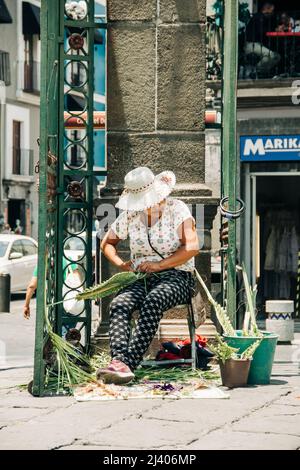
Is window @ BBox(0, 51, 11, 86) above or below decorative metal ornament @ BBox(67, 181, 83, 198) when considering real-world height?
above

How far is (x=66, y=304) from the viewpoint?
917 centimetres

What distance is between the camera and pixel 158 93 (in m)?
9.30

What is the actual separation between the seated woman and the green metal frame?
0.48 metres

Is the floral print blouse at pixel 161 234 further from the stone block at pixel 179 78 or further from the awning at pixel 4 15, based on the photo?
the awning at pixel 4 15

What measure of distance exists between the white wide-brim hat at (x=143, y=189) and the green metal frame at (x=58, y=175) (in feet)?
1.77

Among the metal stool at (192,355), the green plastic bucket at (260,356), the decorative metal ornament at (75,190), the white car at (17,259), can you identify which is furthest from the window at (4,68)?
the green plastic bucket at (260,356)

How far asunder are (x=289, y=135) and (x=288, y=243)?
1.75 meters

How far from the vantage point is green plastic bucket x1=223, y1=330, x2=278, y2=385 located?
8070mm

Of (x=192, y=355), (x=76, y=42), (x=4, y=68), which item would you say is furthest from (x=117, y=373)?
(x=4, y=68)

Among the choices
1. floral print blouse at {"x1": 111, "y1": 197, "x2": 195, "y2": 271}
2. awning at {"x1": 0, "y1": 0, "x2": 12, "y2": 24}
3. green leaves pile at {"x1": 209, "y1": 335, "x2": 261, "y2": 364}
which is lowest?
green leaves pile at {"x1": 209, "y1": 335, "x2": 261, "y2": 364}

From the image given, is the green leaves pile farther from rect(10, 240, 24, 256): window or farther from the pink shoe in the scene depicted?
rect(10, 240, 24, 256): window

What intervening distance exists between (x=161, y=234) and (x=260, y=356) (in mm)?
1117

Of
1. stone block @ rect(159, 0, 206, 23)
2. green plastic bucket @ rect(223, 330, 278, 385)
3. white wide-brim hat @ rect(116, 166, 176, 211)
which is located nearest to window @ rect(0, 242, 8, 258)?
stone block @ rect(159, 0, 206, 23)
